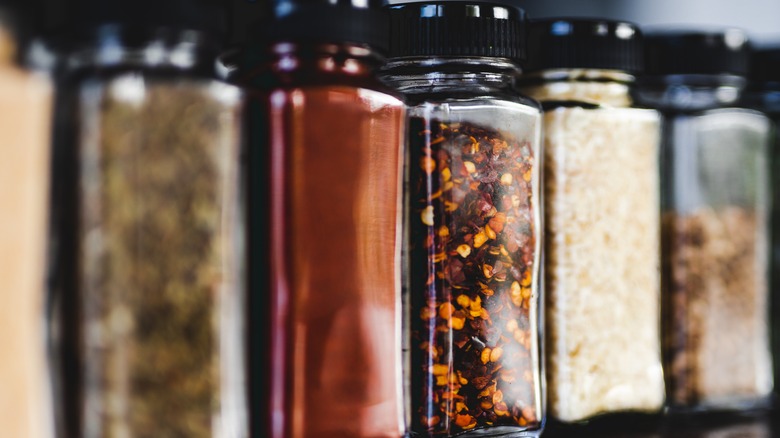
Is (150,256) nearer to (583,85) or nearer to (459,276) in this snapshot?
(459,276)

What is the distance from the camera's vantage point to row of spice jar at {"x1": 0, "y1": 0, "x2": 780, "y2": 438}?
18.3 inches

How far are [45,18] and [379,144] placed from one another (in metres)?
0.22

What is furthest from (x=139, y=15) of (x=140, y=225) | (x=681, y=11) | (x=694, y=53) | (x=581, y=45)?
(x=681, y=11)

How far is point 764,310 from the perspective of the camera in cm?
78

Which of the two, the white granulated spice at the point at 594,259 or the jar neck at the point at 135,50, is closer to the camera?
the jar neck at the point at 135,50

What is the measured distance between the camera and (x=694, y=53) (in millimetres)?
770

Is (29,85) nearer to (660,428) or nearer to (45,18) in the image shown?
(45,18)

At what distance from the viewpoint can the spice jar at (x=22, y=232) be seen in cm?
44

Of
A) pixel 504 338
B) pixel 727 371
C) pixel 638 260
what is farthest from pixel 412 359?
pixel 727 371

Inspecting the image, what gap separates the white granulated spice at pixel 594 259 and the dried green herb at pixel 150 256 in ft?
A: 1.00

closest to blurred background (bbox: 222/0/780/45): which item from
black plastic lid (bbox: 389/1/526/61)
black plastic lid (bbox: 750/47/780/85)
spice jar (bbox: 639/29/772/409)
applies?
black plastic lid (bbox: 750/47/780/85)

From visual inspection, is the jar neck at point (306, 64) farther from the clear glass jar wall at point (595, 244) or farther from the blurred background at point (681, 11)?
the blurred background at point (681, 11)

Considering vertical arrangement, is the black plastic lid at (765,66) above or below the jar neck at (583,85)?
above

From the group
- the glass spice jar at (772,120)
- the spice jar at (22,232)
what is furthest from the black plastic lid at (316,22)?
the glass spice jar at (772,120)
